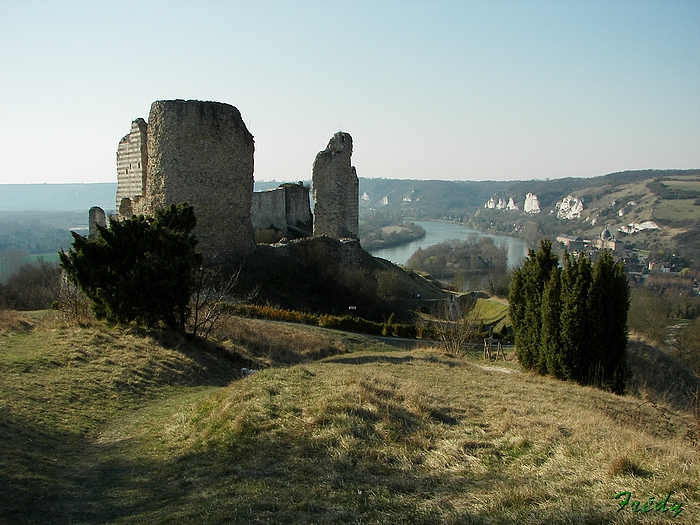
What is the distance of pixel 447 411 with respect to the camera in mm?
7047

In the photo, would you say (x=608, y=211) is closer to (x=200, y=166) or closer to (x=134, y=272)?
(x=200, y=166)

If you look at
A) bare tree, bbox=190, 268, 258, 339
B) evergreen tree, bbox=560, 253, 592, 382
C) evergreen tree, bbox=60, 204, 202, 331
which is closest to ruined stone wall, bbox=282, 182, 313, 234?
bare tree, bbox=190, 268, 258, 339

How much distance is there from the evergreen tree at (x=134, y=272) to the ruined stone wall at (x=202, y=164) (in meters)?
6.66

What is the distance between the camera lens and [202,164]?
18.7 m

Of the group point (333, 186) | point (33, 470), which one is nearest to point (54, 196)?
point (333, 186)

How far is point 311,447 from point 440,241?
10033 centimetres

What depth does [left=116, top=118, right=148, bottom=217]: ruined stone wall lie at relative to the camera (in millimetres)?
19672

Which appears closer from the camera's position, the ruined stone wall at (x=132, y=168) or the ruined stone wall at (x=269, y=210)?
the ruined stone wall at (x=132, y=168)

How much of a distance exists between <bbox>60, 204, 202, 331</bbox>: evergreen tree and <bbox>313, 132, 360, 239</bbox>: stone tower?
16208 mm

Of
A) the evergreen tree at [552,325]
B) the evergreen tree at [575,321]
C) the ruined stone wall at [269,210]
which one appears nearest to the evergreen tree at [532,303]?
the evergreen tree at [552,325]

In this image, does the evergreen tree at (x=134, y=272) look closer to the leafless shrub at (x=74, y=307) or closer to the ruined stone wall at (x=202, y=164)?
the leafless shrub at (x=74, y=307)

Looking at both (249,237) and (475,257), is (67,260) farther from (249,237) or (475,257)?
(475,257)

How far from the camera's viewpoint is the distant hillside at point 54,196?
368ft

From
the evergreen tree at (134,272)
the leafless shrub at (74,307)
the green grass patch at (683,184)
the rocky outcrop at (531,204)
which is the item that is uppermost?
the green grass patch at (683,184)
